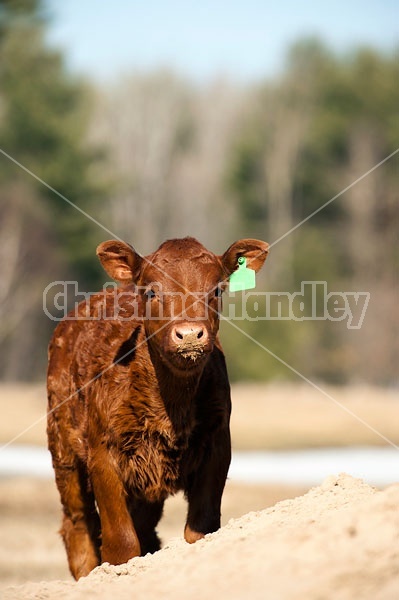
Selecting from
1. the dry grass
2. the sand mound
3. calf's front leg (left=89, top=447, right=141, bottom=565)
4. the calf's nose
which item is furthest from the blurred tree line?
the sand mound

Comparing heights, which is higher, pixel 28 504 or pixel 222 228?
pixel 222 228

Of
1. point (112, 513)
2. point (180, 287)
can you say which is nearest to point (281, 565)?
point (112, 513)

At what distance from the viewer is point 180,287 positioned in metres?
8.11

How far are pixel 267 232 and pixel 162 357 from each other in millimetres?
46900

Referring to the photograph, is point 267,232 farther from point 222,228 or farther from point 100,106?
point 100,106

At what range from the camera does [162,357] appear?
8.23m

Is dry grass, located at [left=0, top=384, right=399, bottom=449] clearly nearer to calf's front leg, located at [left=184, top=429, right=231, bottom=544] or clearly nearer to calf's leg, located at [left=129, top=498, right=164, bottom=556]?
calf's leg, located at [left=129, top=498, right=164, bottom=556]

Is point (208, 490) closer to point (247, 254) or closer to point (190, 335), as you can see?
point (190, 335)

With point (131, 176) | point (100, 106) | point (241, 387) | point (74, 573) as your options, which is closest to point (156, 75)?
point (100, 106)

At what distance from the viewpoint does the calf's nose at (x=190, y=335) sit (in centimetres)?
762

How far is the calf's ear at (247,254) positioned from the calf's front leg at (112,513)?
1838mm

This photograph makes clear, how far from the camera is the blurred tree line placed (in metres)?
44.2

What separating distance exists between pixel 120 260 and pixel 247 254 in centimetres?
106

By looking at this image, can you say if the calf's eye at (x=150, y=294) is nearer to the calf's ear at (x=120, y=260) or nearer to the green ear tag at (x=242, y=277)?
the calf's ear at (x=120, y=260)
